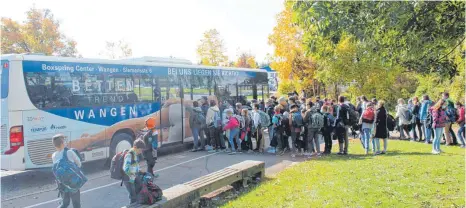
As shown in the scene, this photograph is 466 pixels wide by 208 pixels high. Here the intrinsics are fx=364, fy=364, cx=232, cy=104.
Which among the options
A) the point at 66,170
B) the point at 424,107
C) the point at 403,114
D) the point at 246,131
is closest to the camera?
the point at 66,170

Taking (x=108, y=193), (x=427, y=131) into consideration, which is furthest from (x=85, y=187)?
(x=427, y=131)

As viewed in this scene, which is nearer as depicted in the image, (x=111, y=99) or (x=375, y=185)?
(x=375, y=185)

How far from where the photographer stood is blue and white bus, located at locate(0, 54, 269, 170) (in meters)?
8.60

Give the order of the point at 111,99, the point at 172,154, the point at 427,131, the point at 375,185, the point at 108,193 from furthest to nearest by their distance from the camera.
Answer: the point at 427,131 → the point at 172,154 → the point at 111,99 → the point at 108,193 → the point at 375,185

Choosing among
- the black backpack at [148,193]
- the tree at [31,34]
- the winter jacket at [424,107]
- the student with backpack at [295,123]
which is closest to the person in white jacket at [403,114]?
the winter jacket at [424,107]

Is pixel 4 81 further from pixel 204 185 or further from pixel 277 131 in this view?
pixel 277 131

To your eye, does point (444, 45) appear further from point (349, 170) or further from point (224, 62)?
point (224, 62)

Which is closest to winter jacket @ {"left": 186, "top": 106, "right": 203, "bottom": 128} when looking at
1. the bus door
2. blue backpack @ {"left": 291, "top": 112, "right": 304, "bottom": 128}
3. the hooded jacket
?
blue backpack @ {"left": 291, "top": 112, "right": 304, "bottom": 128}

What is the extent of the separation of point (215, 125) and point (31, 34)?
3278 cm

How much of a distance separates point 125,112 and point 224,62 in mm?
29481

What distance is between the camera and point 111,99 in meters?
10.6

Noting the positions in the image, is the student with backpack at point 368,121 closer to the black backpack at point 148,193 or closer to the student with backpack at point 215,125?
the student with backpack at point 215,125

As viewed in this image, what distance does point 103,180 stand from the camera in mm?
9125

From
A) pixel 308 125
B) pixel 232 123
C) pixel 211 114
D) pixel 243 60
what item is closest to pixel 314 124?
pixel 308 125
